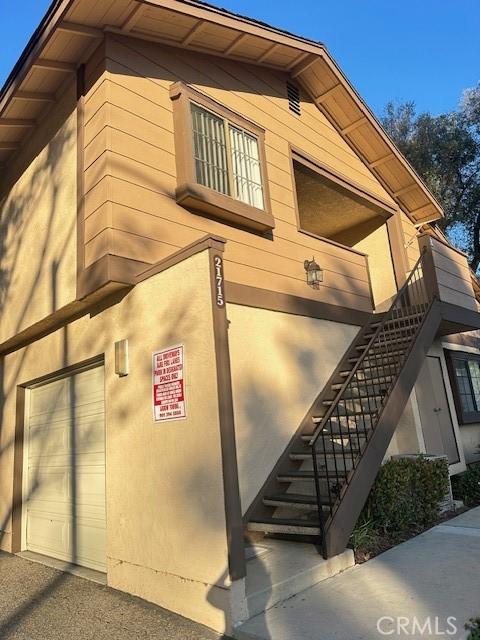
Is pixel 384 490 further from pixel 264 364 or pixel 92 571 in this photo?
pixel 92 571

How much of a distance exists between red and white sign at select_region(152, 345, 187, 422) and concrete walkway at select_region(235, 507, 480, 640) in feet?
5.73

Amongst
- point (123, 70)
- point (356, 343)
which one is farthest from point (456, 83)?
point (123, 70)

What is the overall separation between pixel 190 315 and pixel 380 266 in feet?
21.0

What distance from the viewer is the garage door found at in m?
5.68

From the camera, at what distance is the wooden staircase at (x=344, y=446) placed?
472cm

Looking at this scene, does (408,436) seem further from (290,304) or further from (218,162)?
(218,162)

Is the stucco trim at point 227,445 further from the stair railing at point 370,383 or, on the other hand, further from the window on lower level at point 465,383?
the window on lower level at point 465,383

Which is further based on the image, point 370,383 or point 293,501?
point 370,383

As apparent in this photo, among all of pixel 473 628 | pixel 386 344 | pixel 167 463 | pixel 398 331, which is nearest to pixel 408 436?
pixel 386 344

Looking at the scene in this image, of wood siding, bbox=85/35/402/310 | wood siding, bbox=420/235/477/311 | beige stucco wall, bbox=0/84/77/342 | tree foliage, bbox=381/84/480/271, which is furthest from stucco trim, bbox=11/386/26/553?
tree foliage, bbox=381/84/480/271

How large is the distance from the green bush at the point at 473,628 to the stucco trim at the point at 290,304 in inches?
141

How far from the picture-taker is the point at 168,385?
14.6 ft

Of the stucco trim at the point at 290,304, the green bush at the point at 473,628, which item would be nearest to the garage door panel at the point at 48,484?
the stucco trim at the point at 290,304

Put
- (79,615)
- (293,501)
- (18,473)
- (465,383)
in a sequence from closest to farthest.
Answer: (79,615), (293,501), (18,473), (465,383)
